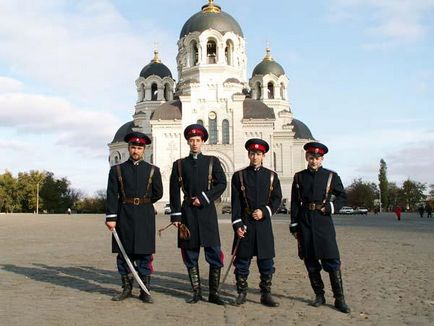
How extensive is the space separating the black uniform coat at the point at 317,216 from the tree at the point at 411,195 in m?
89.3

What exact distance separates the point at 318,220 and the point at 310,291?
1.37 metres

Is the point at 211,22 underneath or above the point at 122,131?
above

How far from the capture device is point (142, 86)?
2680 inches

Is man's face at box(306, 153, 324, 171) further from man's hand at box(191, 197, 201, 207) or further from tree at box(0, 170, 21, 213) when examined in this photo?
tree at box(0, 170, 21, 213)

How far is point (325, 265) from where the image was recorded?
688 centimetres

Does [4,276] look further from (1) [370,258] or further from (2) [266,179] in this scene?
(1) [370,258]

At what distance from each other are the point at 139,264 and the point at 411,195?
93234 mm

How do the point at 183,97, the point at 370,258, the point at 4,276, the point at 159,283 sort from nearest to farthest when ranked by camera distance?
1. the point at 159,283
2. the point at 4,276
3. the point at 370,258
4. the point at 183,97

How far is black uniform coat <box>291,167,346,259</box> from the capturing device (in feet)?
22.4

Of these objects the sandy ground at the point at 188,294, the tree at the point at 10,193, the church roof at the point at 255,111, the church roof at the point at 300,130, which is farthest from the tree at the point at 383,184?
the sandy ground at the point at 188,294

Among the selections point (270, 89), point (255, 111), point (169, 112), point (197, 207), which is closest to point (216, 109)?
point (255, 111)

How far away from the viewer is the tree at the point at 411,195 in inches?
3674

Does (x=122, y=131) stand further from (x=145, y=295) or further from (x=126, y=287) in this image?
(x=145, y=295)

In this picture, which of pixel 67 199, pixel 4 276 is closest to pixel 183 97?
pixel 67 199
